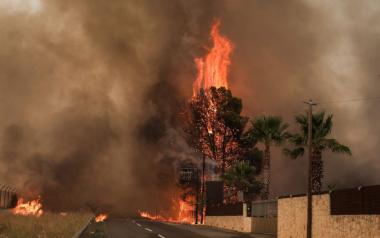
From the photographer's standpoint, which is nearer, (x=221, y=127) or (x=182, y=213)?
(x=182, y=213)

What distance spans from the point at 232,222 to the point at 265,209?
392 inches

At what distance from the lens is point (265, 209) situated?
151ft

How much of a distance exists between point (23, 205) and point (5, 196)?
2.94 m

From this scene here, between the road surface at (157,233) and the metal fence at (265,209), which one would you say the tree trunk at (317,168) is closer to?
the metal fence at (265,209)

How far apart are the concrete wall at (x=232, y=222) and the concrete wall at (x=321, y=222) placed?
11.6 metres

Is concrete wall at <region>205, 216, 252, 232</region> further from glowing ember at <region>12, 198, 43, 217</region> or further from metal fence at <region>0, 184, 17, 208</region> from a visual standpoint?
metal fence at <region>0, 184, 17, 208</region>

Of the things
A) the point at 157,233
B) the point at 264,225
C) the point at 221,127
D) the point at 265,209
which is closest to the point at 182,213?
the point at 221,127

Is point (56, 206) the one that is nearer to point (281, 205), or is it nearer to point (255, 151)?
point (255, 151)

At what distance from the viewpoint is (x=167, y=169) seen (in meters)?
101

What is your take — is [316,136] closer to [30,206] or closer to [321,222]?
[321,222]

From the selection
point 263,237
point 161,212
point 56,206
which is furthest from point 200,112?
point 263,237

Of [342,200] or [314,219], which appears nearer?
[342,200]

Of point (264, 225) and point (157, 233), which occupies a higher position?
point (264, 225)

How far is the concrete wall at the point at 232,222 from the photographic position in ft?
163
